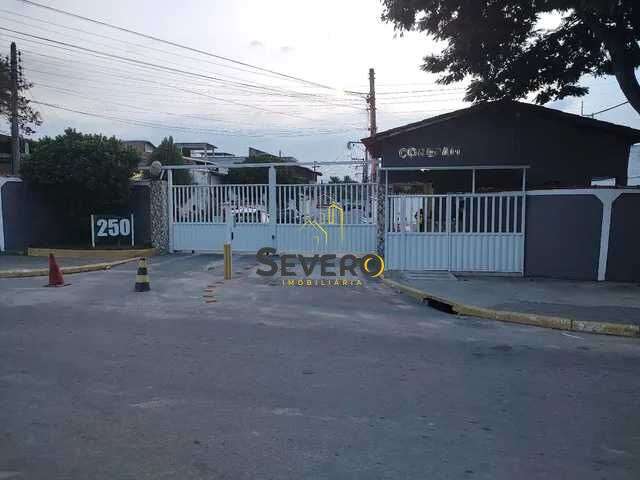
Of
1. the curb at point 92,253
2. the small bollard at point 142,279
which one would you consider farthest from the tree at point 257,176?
the small bollard at point 142,279

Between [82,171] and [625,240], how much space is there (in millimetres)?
14256

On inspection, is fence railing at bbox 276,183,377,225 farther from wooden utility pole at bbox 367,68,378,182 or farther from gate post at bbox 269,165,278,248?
wooden utility pole at bbox 367,68,378,182

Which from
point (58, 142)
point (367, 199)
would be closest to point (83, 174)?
point (58, 142)

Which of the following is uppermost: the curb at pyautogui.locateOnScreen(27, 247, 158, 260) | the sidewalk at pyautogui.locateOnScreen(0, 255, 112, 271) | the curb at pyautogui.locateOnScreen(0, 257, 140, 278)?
the curb at pyautogui.locateOnScreen(27, 247, 158, 260)

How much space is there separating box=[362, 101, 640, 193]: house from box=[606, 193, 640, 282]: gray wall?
6.54 ft

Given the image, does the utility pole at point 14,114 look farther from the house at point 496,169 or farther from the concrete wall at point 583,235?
the concrete wall at point 583,235

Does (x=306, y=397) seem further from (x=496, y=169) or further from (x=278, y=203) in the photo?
(x=278, y=203)

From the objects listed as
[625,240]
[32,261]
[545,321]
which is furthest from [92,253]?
[625,240]

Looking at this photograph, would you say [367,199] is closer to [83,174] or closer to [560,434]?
[83,174]

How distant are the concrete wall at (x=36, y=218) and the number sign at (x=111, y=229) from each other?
1.56 feet

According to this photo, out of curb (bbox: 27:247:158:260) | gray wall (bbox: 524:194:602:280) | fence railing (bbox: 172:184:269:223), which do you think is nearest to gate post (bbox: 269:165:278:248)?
fence railing (bbox: 172:184:269:223)

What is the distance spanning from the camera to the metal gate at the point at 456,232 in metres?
12.2

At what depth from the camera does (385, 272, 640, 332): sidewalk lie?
27.6 ft

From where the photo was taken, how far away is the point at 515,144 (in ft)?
41.3
